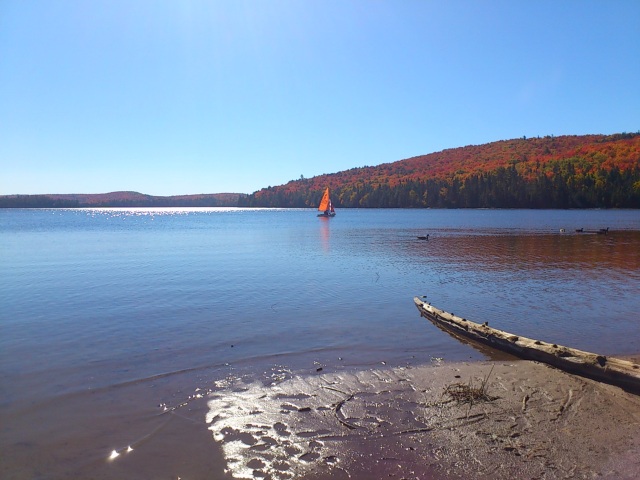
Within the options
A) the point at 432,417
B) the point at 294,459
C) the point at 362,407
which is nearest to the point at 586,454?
the point at 432,417

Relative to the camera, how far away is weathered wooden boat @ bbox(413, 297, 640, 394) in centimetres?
874

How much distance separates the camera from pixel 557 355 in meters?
10.1

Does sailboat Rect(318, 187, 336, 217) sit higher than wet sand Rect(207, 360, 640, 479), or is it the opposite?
sailboat Rect(318, 187, 336, 217)

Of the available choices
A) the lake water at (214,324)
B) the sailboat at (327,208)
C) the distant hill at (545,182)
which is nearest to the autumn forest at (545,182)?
the distant hill at (545,182)

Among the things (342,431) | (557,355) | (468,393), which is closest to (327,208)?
(557,355)

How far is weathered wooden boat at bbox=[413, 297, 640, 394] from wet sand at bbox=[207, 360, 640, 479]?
0.23m

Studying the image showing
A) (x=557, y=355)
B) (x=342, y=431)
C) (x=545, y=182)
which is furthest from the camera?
(x=545, y=182)

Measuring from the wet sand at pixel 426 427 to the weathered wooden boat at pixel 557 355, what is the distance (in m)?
0.23

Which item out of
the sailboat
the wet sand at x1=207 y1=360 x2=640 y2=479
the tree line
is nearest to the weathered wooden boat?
the wet sand at x1=207 y1=360 x2=640 y2=479

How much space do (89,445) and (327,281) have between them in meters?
16.4

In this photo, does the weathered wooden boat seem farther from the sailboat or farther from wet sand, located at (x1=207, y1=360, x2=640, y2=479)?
the sailboat

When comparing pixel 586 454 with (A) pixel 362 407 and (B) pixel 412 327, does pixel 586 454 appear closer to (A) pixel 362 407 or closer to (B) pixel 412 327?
(A) pixel 362 407

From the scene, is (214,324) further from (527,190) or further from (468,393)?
(527,190)

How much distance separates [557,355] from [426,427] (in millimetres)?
4231
